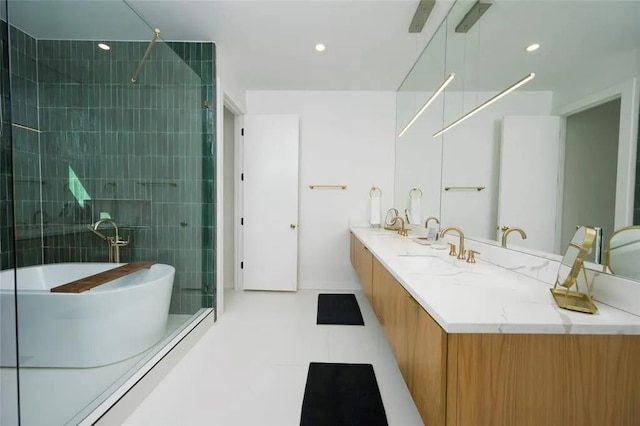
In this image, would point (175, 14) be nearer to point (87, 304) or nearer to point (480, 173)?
point (87, 304)

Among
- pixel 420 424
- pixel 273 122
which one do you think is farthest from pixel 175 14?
pixel 420 424

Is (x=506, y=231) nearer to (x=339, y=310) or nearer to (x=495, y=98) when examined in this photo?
(x=495, y=98)

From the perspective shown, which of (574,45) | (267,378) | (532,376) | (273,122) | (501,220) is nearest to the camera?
(532,376)

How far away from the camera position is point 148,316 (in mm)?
1775

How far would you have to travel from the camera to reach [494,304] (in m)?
0.88

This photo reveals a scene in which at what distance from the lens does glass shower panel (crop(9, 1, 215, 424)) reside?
157 centimetres

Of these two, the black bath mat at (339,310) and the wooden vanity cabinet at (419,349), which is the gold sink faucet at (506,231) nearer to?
the wooden vanity cabinet at (419,349)

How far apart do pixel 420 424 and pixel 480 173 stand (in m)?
1.53

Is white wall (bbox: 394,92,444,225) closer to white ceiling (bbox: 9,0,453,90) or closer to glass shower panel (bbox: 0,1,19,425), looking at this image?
white ceiling (bbox: 9,0,453,90)

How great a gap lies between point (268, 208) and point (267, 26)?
6.22 feet

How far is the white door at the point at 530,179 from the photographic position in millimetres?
1169

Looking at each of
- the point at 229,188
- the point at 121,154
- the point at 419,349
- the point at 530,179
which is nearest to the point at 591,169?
the point at 530,179

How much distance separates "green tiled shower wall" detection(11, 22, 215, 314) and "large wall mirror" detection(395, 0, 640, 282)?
84.6 inches

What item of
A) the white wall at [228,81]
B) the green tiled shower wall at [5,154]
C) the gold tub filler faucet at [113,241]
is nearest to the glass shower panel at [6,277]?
the green tiled shower wall at [5,154]
